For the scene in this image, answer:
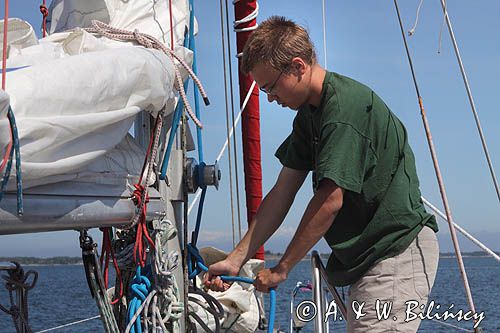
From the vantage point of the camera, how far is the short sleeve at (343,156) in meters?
2.10

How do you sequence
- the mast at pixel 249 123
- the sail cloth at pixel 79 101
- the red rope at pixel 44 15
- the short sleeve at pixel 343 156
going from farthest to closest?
1. the mast at pixel 249 123
2. the red rope at pixel 44 15
3. the short sleeve at pixel 343 156
4. the sail cloth at pixel 79 101

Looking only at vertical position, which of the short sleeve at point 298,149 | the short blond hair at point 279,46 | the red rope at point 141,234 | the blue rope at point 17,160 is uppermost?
the short blond hair at point 279,46

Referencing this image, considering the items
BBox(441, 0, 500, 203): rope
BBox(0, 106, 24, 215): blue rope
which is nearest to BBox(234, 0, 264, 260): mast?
BBox(441, 0, 500, 203): rope

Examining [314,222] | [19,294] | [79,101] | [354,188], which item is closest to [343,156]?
[354,188]

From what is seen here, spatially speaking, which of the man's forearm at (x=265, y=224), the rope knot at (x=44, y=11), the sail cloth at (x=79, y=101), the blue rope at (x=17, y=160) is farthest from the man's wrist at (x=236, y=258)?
the rope knot at (x=44, y=11)

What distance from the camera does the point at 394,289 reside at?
88.4 inches

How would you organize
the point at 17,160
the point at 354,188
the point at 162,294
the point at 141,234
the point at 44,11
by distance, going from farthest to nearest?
the point at 44,11 → the point at 162,294 → the point at 141,234 → the point at 354,188 → the point at 17,160

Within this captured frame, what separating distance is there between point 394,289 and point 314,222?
0.32 meters

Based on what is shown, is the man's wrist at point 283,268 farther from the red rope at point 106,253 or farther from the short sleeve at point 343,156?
the red rope at point 106,253

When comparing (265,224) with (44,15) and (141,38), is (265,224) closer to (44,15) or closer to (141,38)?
(141,38)

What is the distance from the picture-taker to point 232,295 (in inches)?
135

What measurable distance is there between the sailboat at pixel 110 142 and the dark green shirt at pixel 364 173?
0.48 meters

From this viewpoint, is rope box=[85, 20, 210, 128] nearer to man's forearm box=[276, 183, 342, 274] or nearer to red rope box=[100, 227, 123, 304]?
red rope box=[100, 227, 123, 304]

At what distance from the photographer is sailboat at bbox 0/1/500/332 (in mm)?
1724
